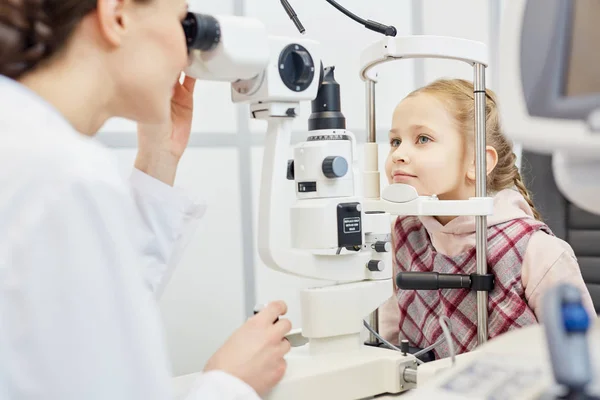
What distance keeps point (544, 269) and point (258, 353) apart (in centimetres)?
69

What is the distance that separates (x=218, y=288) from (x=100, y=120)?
1.07 meters

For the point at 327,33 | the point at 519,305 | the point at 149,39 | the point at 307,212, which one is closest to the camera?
the point at 149,39

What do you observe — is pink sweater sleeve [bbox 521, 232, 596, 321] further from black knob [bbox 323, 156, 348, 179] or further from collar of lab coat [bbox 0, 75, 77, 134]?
collar of lab coat [bbox 0, 75, 77, 134]

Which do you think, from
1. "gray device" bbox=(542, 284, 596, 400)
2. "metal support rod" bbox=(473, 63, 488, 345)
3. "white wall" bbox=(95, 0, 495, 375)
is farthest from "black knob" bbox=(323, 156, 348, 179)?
"white wall" bbox=(95, 0, 495, 375)

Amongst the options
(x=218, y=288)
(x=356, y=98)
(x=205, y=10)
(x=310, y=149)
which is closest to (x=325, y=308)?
(x=310, y=149)

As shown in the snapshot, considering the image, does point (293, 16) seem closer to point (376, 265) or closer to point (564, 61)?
point (376, 265)

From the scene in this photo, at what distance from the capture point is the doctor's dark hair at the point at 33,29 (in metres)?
0.71

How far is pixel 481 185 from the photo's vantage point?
49.9 inches

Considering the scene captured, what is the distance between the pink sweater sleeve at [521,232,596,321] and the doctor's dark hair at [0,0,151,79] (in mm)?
994

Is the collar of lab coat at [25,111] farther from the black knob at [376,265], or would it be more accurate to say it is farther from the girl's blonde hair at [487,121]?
the girl's blonde hair at [487,121]

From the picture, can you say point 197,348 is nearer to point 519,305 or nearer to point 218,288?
point 218,288

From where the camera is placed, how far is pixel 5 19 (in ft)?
2.34

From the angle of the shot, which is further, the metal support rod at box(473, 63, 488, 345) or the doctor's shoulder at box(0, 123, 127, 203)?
the metal support rod at box(473, 63, 488, 345)

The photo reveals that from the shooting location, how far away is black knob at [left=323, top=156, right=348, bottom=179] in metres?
1.04
